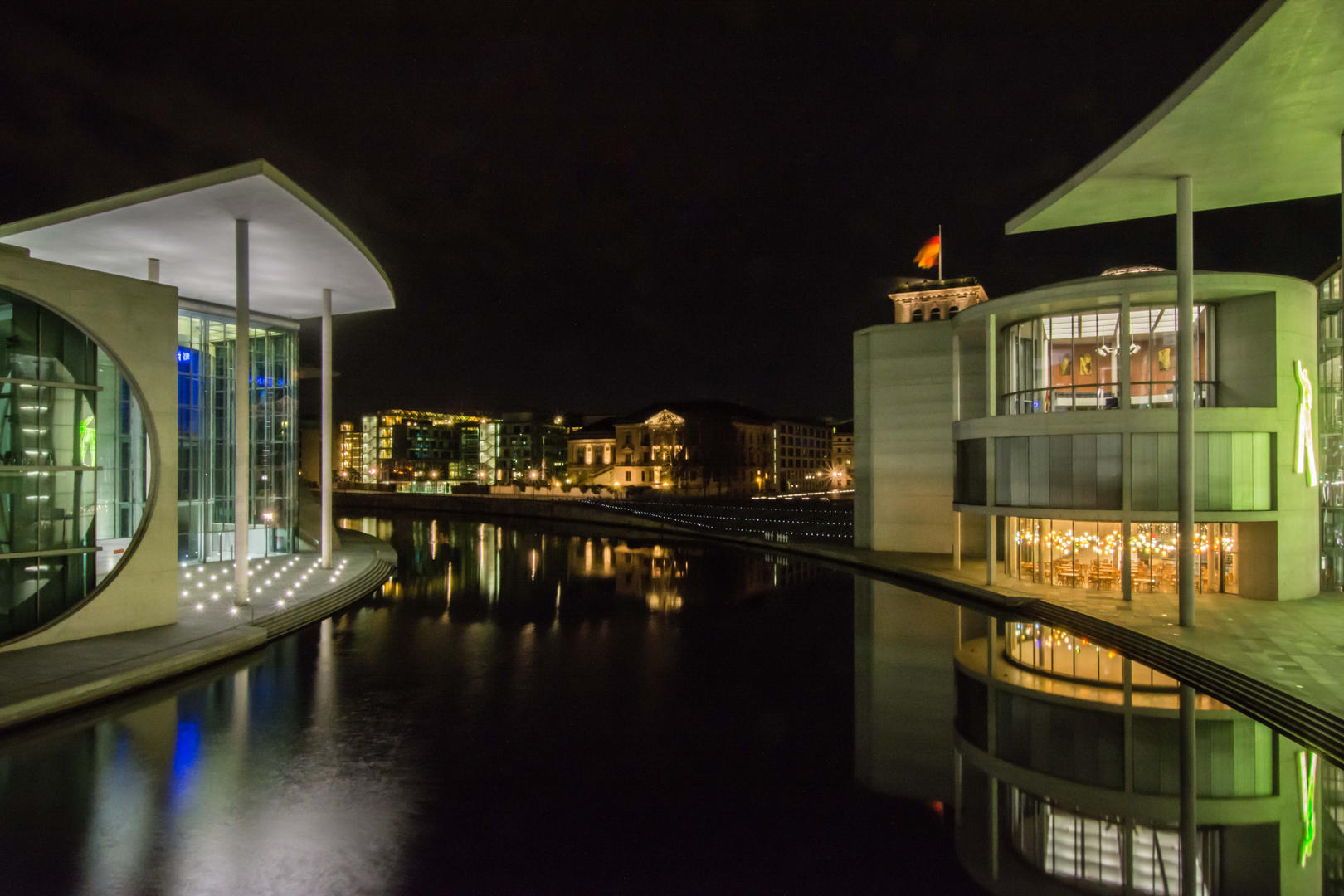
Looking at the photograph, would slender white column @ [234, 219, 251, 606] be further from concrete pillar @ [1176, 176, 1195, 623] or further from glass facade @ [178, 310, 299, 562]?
concrete pillar @ [1176, 176, 1195, 623]

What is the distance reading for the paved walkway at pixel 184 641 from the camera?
36.7 ft

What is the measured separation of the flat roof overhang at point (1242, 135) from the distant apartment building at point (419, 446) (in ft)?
372

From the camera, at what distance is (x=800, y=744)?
9.95 metres

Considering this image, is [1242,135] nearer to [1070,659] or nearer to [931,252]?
[1070,659]

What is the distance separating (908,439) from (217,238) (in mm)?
22174

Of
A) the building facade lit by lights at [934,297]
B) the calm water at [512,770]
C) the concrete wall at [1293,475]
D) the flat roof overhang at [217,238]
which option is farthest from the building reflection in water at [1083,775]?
the building facade lit by lights at [934,297]

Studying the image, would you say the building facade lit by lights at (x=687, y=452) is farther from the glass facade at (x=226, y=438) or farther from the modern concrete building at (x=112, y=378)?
the modern concrete building at (x=112, y=378)

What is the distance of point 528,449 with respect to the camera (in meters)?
111

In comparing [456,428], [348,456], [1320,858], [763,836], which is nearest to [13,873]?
[763,836]

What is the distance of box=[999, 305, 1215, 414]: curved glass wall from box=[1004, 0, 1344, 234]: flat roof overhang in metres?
2.76

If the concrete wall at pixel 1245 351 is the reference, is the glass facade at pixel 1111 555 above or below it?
below

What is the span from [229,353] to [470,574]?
1067 centimetres

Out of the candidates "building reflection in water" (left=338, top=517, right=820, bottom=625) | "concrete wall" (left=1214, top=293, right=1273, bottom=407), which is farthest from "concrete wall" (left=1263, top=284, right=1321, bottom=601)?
"building reflection in water" (left=338, top=517, right=820, bottom=625)

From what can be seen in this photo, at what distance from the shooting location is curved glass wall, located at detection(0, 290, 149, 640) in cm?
1347
